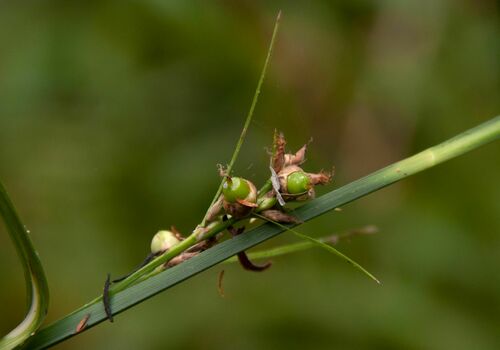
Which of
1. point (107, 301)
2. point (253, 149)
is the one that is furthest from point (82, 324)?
point (253, 149)

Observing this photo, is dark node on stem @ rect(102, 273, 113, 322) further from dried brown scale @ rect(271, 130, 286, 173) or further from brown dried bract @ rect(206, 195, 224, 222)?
dried brown scale @ rect(271, 130, 286, 173)

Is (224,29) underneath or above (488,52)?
above

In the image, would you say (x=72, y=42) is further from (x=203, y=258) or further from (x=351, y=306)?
(x=203, y=258)

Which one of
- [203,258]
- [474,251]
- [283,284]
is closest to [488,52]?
[474,251]

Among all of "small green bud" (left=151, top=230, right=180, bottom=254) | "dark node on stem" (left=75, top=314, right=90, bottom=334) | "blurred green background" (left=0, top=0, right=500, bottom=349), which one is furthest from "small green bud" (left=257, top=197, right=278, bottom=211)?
"blurred green background" (left=0, top=0, right=500, bottom=349)

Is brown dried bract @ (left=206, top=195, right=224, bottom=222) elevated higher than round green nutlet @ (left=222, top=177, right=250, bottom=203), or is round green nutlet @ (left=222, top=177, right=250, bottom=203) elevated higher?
round green nutlet @ (left=222, top=177, right=250, bottom=203)

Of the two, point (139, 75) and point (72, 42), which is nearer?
point (72, 42)
